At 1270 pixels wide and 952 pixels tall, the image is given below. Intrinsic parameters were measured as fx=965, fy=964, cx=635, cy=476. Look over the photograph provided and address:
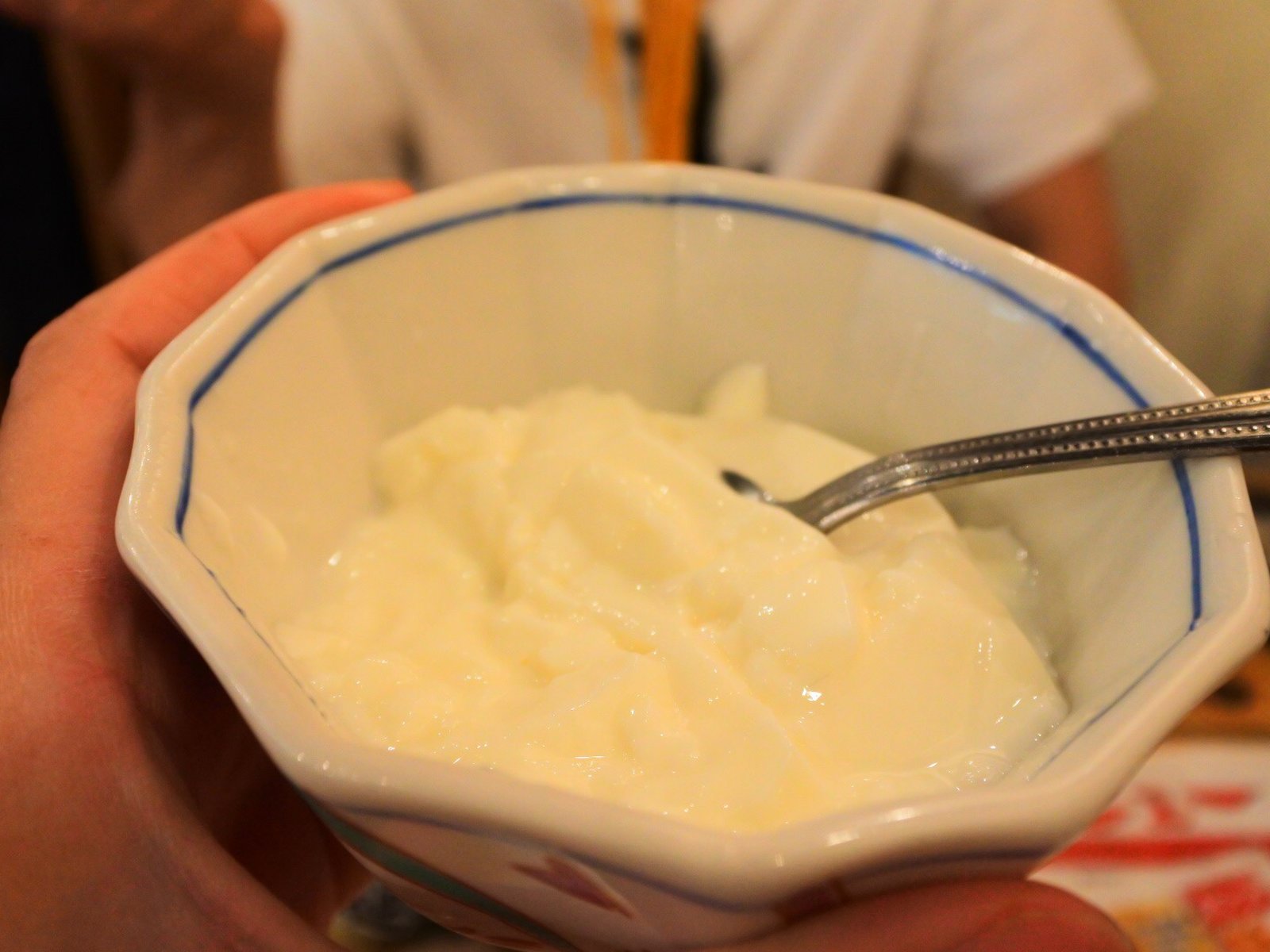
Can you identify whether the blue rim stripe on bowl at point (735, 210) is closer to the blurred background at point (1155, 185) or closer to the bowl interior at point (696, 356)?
the bowl interior at point (696, 356)

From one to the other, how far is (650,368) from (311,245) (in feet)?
0.90

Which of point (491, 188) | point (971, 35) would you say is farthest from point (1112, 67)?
point (491, 188)

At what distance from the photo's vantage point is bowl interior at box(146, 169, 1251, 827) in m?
0.51

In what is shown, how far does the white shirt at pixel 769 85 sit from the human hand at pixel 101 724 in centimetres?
83

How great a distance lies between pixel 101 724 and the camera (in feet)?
1.52

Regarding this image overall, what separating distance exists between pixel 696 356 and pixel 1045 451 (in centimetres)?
30

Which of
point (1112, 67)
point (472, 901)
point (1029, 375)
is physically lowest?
point (472, 901)

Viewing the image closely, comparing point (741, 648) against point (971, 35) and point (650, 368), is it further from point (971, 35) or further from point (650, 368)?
point (971, 35)

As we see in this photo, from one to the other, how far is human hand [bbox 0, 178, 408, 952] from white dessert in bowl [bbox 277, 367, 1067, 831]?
0.08 m

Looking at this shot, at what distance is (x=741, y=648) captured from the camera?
53 centimetres

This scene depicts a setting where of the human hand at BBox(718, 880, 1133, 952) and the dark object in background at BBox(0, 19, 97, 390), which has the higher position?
the human hand at BBox(718, 880, 1133, 952)

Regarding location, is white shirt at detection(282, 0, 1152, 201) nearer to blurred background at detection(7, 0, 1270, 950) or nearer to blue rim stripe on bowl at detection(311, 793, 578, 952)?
blurred background at detection(7, 0, 1270, 950)

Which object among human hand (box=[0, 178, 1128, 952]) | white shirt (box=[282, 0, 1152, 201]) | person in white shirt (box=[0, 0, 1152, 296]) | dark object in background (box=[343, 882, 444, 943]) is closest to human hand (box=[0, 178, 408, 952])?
human hand (box=[0, 178, 1128, 952])

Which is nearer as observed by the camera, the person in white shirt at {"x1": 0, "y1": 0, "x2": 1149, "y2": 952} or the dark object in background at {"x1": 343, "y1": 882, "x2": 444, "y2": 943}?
the person in white shirt at {"x1": 0, "y1": 0, "x2": 1149, "y2": 952}
